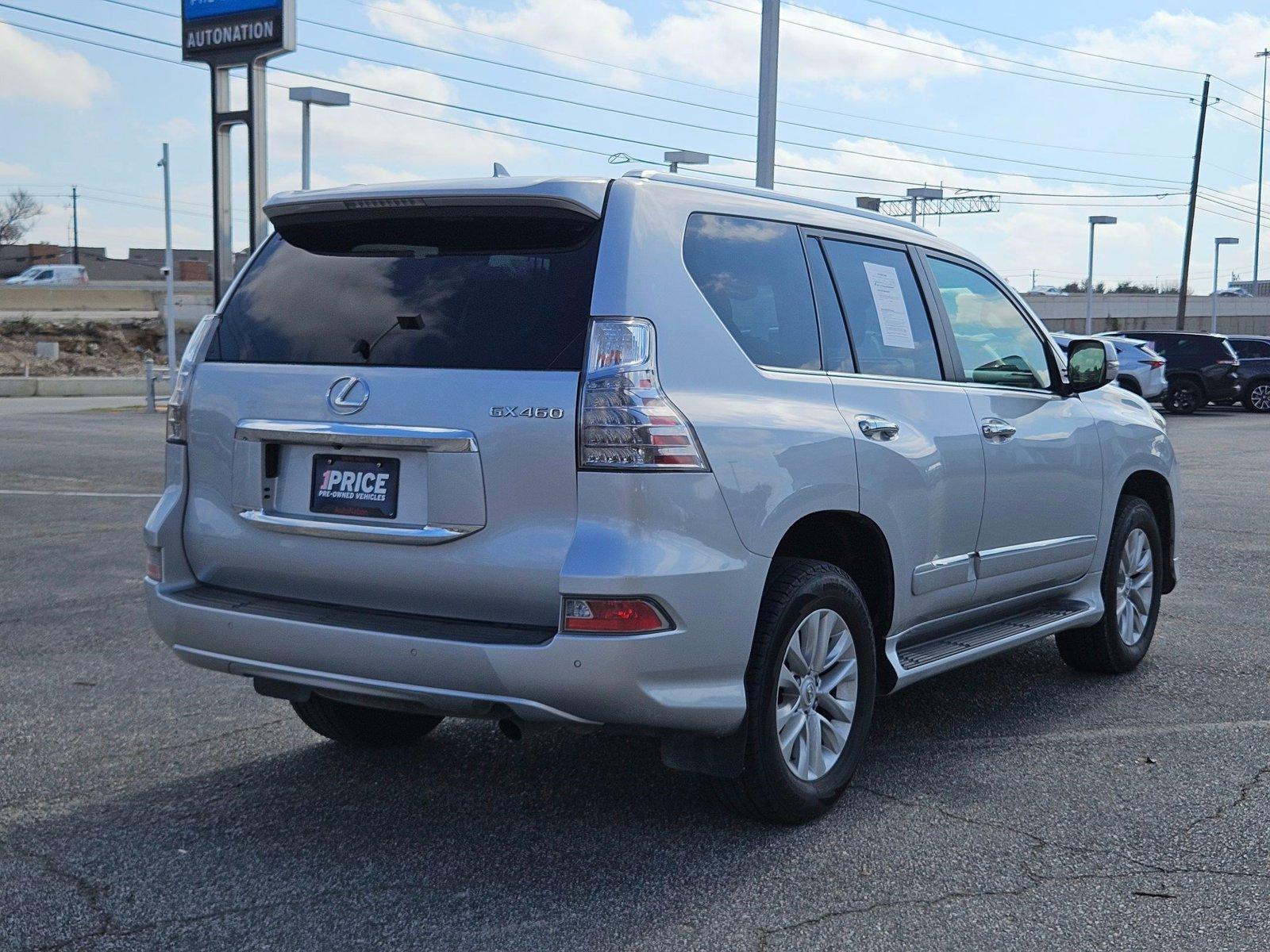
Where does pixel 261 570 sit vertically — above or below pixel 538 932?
above

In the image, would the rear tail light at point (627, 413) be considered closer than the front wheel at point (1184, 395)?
Yes

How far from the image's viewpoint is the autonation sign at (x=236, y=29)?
20.2 meters

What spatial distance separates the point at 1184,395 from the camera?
30891 mm

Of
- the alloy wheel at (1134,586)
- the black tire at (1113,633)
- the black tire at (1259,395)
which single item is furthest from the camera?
the black tire at (1259,395)

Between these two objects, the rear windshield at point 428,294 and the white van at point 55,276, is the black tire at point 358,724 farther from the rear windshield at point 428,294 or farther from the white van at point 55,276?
the white van at point 55,276

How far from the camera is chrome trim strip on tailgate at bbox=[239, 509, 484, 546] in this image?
149 inches

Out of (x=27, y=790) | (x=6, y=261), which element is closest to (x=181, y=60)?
(x=27, y=790)

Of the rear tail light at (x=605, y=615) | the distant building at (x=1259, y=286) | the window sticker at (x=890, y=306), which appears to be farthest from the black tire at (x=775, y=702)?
the distant building at (x=1259, y=286)

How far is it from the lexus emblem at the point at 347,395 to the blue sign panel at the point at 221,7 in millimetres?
17749

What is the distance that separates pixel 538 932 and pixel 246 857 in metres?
0.99

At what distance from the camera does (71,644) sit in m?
6.69

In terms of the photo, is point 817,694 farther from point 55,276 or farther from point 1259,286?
point 1259,286

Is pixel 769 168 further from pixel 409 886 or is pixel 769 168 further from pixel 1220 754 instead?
pixel 409 886

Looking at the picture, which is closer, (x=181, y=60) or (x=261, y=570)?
(x=261, y=570)
